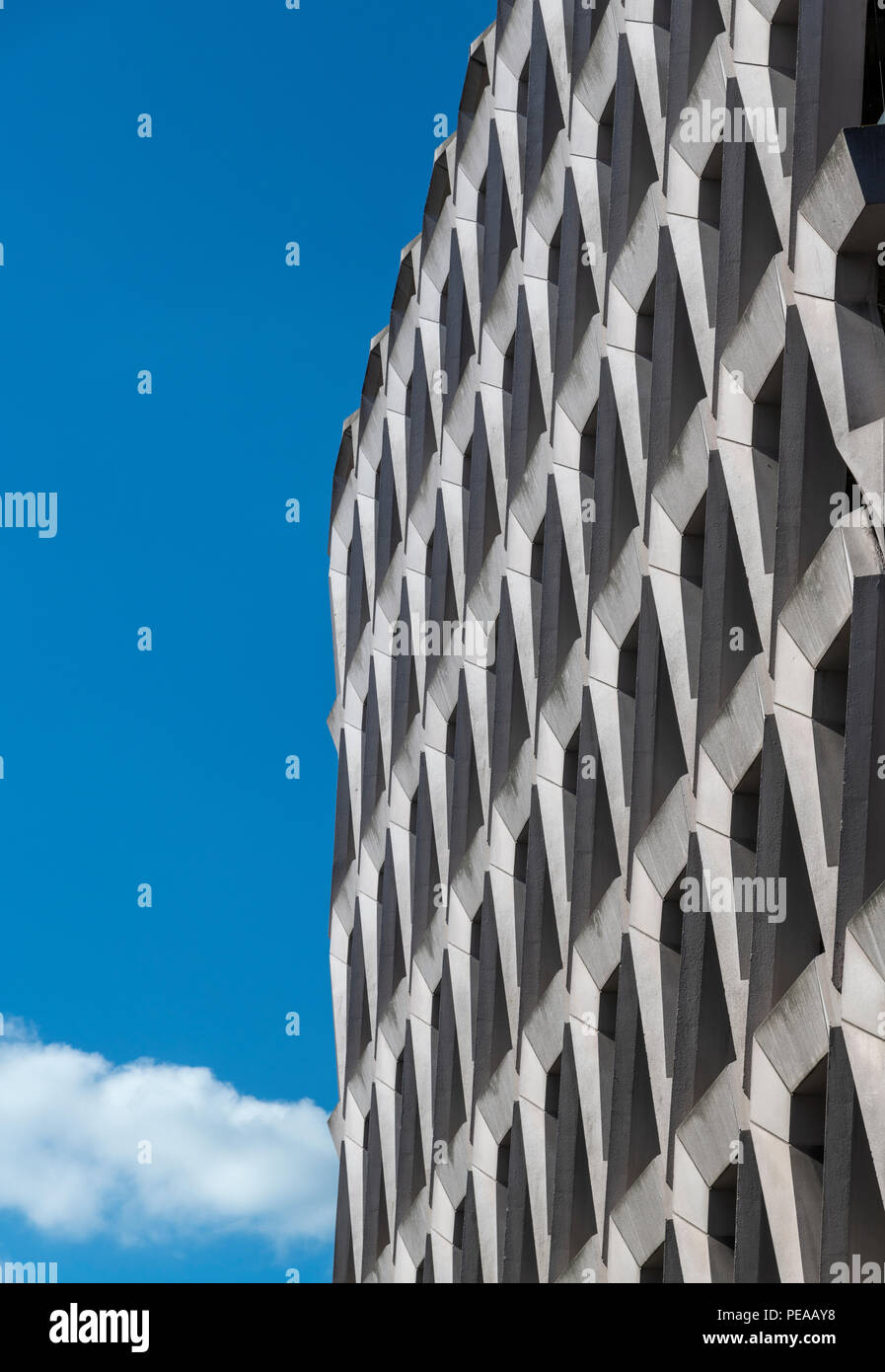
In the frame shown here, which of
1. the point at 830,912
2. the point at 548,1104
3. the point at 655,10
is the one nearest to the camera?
the point at 830,912

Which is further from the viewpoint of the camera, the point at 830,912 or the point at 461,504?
the point at 461,504

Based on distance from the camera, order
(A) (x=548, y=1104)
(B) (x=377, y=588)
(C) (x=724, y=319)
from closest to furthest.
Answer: (C) (x=724, y=319)
(A) (x=548, y=1104)
(B) (x=377, y=588)

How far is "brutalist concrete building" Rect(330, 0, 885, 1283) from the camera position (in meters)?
19.2

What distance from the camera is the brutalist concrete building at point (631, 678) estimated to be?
63.0 feet

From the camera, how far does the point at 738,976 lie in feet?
69.4

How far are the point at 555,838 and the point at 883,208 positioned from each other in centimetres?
1506

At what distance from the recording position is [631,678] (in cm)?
2822

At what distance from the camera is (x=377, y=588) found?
48.1m

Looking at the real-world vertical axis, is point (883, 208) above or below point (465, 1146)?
above
